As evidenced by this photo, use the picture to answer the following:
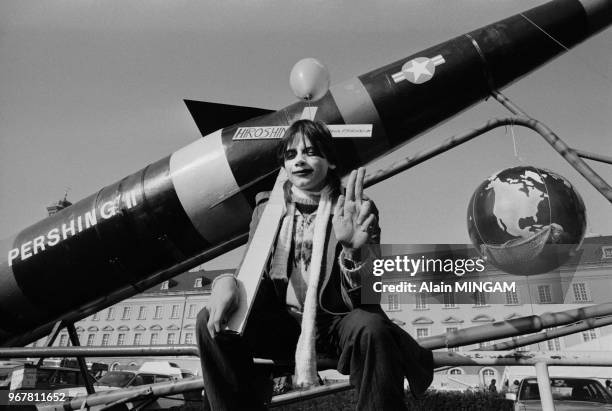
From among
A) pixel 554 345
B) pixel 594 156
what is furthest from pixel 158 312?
pixel 594 156

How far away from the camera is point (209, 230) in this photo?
2885 millimetres

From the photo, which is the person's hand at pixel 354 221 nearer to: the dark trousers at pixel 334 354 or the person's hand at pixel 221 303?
the dark trousers at pixel 334 354

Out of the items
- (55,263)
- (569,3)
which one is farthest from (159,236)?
(569,3)

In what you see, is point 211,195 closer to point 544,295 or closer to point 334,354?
point 334,354

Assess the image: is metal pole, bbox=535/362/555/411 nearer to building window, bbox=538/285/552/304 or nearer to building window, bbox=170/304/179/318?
building window, bbox=538/285/552/304

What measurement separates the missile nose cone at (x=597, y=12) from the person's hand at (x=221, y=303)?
10.3ft

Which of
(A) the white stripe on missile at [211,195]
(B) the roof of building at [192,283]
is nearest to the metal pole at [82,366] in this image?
(A) the white stripe on missile at [211,195]

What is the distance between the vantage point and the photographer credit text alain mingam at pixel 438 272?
1.85 m

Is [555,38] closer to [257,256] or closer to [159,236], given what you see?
[257,256]

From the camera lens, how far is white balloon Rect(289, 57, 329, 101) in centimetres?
246

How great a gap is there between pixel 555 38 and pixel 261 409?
3100 mm

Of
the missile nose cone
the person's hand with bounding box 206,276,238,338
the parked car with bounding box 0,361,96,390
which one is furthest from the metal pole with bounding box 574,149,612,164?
the parked car with bounding box 0,361,96,390

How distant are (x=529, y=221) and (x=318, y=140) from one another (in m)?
1.26

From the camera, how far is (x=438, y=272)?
194 cm
